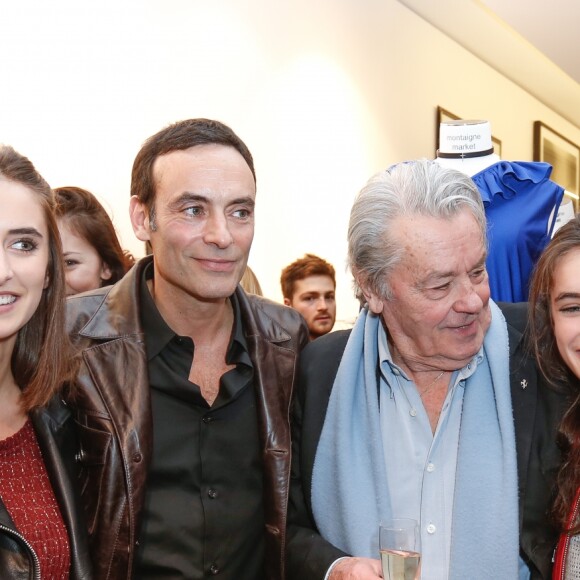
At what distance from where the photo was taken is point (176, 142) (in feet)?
8.00

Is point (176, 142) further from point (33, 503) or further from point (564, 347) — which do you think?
point (564, 347)

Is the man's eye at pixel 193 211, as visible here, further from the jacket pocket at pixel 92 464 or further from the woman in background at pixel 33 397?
the jacket pocket at pixel 92 464

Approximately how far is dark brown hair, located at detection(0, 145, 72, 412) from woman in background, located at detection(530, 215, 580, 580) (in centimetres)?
121

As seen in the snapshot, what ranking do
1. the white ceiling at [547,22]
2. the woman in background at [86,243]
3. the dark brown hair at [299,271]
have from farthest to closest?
the white ceiling at [547,22] < the dark brown hair at [299,271] < the woman in background at [86,243]

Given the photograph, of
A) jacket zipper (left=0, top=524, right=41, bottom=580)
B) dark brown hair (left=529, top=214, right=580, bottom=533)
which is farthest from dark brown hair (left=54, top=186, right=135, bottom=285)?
dark brown hair (left=529, top=214, right=580, bottom=533)

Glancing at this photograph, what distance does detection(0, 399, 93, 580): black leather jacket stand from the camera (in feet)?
6.30

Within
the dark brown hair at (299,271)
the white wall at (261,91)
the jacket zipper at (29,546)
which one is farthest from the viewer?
the dark brown hair at (299,271)

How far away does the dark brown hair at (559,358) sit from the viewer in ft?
6.44

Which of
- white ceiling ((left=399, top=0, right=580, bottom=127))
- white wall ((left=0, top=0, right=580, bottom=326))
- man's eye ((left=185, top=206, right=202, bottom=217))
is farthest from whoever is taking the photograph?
white ceiling ((left=399, top=0, right=580, bottom=127))

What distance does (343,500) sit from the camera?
222 centimetres

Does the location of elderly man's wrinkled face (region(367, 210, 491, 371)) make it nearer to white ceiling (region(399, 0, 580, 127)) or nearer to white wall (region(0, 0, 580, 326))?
white wall (region(0, 0, 580, 326))

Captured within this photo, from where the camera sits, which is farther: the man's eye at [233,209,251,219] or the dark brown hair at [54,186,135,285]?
the dark brown hair at [54,186,135,285]

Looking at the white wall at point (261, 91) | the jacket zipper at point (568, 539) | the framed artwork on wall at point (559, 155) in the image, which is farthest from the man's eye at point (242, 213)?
the framed artwork on wall at point (559, 155)

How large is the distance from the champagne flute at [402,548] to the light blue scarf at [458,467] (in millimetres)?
347
